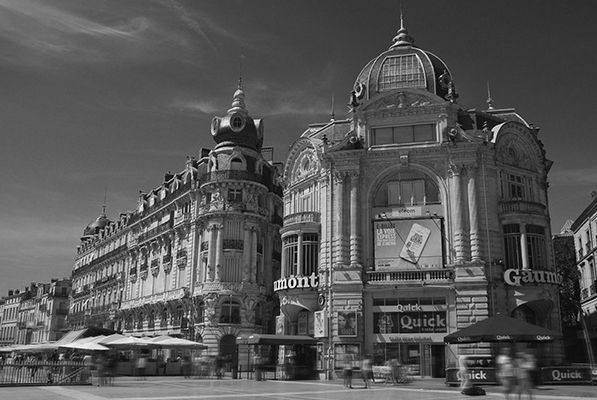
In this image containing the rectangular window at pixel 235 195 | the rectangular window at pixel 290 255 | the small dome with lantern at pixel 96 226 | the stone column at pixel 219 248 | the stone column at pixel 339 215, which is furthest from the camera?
the small dome with lantern at pixel 96 226

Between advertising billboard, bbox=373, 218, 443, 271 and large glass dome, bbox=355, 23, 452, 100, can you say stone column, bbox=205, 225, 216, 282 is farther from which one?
large glass dome, bbox=355, 23, 452, 100

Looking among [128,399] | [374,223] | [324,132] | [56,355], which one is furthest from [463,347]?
[56,355]

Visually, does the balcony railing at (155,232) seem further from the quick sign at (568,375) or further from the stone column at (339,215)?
the quick sign at (568,375)

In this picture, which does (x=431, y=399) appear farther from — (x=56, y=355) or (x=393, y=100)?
(x=56, y=355)

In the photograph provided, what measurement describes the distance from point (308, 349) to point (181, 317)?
18.2 meters

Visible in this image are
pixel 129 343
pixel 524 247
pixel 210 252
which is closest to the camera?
pixel 129 343

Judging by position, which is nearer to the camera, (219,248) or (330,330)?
(330,330)

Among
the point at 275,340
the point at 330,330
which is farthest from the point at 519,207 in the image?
the point at 275,340

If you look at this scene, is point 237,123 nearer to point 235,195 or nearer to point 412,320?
point 235,195

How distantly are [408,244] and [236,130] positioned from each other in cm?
2421

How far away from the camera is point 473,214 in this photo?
129 feet

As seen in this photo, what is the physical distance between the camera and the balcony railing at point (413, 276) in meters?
38.2

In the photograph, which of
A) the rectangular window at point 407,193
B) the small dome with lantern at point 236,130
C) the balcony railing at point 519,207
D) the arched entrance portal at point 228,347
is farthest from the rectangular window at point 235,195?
the balcony railing at point 519,207

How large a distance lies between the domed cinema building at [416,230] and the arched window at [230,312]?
30.6ft
